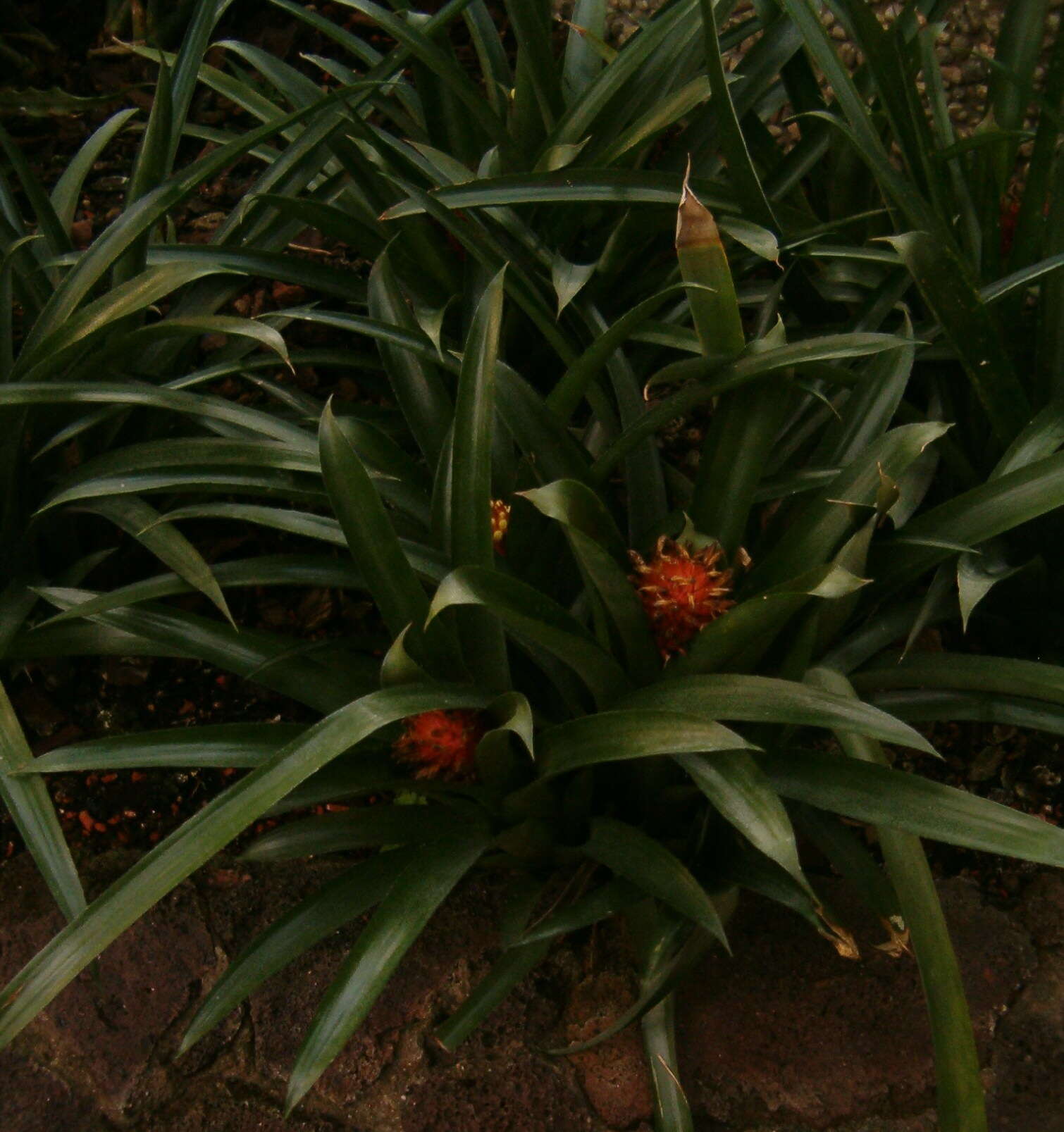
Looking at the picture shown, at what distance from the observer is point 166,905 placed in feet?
5.27

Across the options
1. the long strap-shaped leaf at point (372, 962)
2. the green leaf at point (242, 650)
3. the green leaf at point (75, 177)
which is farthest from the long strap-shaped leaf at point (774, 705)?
the green leaf at point (75, 177)

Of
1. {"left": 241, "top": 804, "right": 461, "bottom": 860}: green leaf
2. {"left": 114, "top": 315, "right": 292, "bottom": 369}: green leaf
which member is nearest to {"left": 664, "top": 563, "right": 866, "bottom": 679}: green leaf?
{"left": 241, "top": 804, "right": 461, "bottom": 860}: green leaf

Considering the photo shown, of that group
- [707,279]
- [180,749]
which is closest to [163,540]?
[180,749]

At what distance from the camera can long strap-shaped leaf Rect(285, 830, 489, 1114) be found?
3.81ft

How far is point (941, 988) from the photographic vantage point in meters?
1.15

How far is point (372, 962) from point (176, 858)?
0.77 feet

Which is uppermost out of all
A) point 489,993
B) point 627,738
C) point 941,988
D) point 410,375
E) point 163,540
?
point 410,375

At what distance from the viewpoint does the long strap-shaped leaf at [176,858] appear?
1.11m

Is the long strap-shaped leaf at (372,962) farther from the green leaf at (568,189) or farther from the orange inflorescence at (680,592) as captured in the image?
→ the green leaf at (568,189)

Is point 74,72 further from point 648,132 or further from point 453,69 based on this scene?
point 648,132

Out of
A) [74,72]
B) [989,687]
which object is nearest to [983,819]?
[989,687]

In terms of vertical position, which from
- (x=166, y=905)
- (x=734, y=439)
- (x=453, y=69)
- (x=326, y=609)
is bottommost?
(x=166, y=905)

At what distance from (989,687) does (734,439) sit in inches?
16.8

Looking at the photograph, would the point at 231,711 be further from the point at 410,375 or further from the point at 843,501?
the point at 843,501
